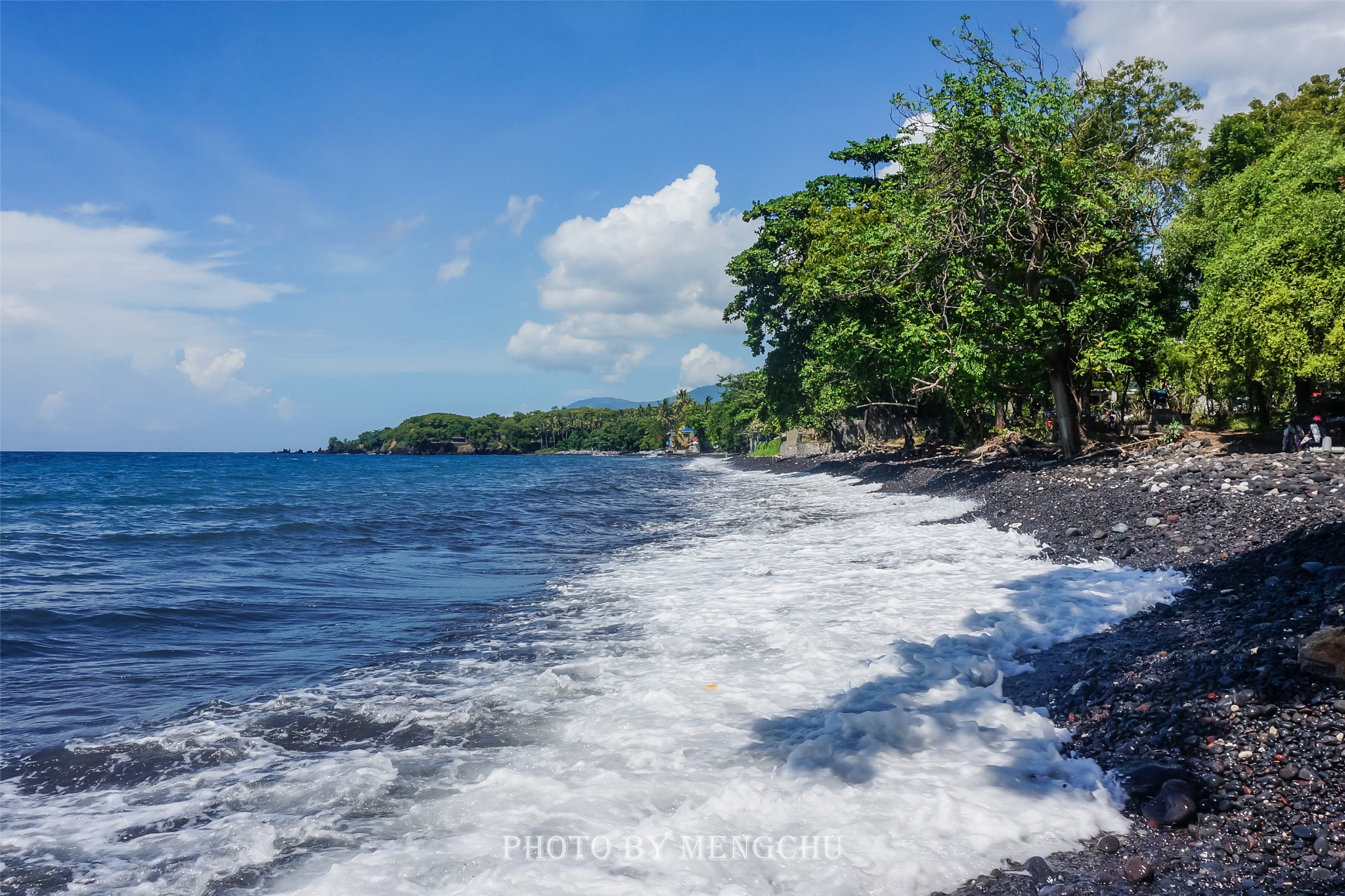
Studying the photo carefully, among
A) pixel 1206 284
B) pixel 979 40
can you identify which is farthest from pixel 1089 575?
pixel 979 40

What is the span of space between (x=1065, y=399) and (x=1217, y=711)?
59.3 ft

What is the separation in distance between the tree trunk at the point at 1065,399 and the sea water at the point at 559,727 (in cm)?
931

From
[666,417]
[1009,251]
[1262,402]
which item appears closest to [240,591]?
[1009,251]

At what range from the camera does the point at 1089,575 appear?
831cm

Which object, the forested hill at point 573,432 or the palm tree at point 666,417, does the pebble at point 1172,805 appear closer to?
the forested hill at point 573,432

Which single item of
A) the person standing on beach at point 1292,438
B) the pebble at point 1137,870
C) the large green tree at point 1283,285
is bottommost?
the pebble at point 1137,870

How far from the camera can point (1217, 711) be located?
4.04 m

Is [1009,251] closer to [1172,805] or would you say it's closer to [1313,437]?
[1313,437]

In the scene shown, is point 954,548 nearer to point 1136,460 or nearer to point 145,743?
point 1136,460

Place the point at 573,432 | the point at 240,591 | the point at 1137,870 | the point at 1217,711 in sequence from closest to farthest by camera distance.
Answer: the point at 1137,870, the point at 1217,711, the point at 240,591, the point at 573,432

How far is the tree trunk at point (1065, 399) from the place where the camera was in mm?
19656

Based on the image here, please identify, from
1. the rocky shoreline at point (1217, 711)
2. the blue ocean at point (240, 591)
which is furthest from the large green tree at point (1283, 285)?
the blue ocean at point (240, 591)

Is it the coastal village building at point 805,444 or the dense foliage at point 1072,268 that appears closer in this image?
the dense foliage at point 1072,268

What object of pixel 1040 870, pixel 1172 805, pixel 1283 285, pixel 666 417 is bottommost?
pixel 1040 870
